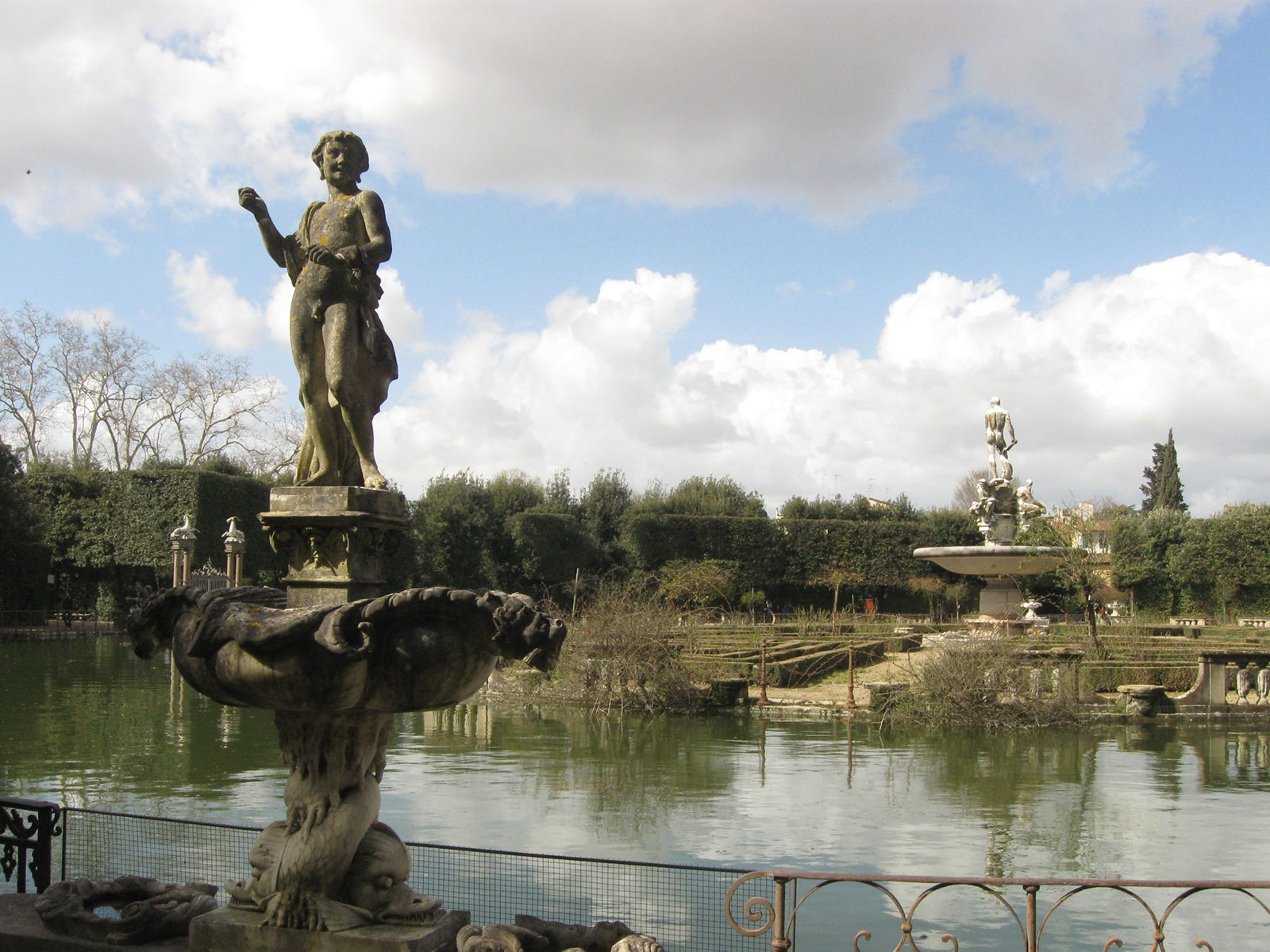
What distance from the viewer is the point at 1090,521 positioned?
24609mm

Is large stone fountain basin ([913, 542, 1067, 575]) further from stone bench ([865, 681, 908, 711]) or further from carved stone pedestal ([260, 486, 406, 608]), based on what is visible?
carved stone pedestal ([260, 486, 406, 608])

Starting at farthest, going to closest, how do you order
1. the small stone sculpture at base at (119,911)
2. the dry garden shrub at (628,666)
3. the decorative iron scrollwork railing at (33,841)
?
the dry garden shrub at (628,666) → the decorative iron scrollwork railing at (33,841) → the small stone sculpture at base at (119,911)

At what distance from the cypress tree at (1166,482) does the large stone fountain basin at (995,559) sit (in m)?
40.4

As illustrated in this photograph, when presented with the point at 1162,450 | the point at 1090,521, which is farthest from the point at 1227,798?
the point at 1162,450

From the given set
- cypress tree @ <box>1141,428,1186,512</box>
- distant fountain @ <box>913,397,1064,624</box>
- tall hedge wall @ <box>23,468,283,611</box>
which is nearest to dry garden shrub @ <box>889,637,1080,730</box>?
distant fountain @ <box>913,397,1064,624</box>

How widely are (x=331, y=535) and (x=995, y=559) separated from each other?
71.6ft

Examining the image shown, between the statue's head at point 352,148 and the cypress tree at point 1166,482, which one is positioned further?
the cypress tree at point 1166,482

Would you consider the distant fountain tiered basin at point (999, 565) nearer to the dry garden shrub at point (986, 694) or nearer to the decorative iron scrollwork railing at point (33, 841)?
the dry garden shrub at point (986, 694)

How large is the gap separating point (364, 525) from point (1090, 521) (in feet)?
74.7

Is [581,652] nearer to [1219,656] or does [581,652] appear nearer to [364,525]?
[1219,656]

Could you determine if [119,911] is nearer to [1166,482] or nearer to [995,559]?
[995,559]

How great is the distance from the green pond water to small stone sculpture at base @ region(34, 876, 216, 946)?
3.58 meters

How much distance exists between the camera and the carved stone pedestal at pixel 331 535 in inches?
180

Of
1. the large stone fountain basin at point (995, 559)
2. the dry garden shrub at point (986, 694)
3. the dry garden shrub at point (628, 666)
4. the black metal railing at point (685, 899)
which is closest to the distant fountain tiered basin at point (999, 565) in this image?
the large stone fountain basin at point (995, 559)
